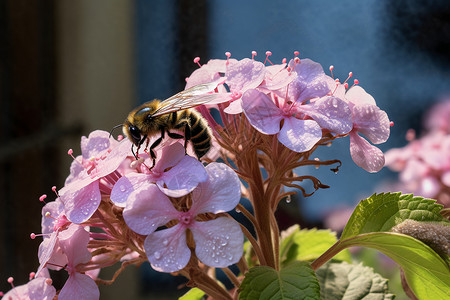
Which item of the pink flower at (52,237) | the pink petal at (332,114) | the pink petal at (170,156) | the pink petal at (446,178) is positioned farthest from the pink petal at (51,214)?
the pink petal at (446,178)

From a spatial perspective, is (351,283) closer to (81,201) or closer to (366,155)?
(366,155)

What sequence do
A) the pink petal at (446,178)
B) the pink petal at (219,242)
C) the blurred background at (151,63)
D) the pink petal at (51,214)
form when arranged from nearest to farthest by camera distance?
1. the pink petal at (219,242)
2. the pink petal at (51,214)
3. the pink petal at (446,178)
4. the blurred background at (151,63)

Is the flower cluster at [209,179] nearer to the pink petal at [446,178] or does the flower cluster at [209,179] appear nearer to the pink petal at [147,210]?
the pink petal at [147,210]

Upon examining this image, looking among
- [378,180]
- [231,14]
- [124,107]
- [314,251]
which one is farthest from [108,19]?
[314,251]

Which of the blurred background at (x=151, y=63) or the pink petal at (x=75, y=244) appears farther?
the blurred background at (x=151, y=63)

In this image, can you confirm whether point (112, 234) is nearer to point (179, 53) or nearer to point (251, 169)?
point (251, 169)

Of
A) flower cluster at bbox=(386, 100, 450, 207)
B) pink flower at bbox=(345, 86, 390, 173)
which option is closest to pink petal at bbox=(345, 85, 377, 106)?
pink flower at bbox=(345, 86, 390, 173)

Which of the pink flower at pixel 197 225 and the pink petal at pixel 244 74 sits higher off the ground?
the pink petal at pixel 244 74
